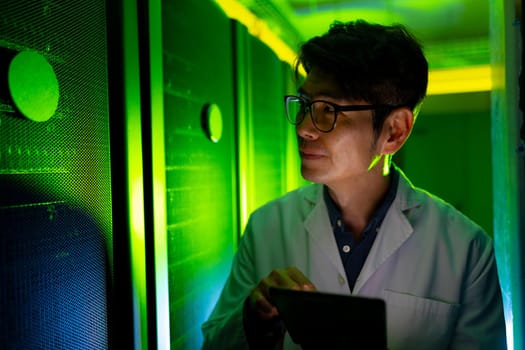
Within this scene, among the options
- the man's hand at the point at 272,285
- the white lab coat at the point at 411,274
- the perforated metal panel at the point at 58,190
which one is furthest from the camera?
the white lab coat at the point at 411,274

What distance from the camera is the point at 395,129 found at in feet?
4.20

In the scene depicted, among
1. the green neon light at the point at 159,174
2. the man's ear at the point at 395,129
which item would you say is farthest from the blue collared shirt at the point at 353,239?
the green neon light at the point at 159,174

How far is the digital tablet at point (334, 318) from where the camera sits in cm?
74

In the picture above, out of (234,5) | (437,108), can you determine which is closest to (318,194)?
(234,5)

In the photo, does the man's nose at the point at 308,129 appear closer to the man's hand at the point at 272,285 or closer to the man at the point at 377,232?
the man at the point at 377,232

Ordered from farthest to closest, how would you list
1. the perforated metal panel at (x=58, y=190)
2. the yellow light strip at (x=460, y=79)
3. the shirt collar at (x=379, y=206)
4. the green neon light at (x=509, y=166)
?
the yellow light strip at (x=460, y=79), the shirt collar at (x=379, y=206), the green neon light at (x=509, y=166), the perforated metal panel at (x=58, y=190)

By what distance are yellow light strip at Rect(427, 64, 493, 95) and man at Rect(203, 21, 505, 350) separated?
195 centimetres

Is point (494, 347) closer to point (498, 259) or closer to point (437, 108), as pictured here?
point (498, 259)

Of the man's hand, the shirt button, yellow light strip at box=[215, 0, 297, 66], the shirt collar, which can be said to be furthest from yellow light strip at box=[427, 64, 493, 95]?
the man's hand

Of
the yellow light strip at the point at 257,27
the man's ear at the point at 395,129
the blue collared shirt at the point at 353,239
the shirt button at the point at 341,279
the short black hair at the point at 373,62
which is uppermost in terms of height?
the yellow light strip at the point at 257,27

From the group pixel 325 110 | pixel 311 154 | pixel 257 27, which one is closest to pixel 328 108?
pixel 325 110

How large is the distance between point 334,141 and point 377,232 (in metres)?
0.33

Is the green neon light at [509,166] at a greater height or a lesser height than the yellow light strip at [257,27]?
lesser

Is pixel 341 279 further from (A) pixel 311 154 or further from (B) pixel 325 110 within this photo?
(B) pixel 325 110
